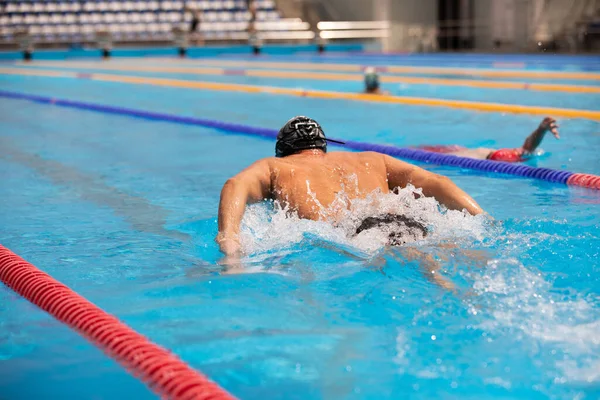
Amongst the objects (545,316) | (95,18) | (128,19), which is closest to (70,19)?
(95,18)

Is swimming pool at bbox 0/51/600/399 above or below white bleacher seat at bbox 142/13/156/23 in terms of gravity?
below

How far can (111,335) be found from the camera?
2.35 m

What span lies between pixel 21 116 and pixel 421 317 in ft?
24.6

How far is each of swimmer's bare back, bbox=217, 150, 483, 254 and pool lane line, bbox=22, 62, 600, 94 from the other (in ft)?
22.5

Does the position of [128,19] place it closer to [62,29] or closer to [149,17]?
[149,17]

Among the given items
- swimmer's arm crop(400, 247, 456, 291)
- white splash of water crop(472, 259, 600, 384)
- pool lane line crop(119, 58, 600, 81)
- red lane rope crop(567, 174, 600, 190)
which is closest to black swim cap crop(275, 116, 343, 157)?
swimmer's arm crop(400, 247, 456, 291)

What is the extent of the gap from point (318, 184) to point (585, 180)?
6.72ft

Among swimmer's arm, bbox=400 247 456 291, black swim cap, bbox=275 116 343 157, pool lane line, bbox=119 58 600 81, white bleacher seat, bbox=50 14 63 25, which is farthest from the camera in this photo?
white bleacher seat, bbox=50 14 63 25

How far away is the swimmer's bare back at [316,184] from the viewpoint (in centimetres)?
307

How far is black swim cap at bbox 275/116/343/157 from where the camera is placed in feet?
11.3

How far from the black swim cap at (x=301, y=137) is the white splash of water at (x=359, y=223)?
32cm

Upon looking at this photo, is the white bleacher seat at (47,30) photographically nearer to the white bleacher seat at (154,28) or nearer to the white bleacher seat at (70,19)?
the white bleacher seat at (70,19)

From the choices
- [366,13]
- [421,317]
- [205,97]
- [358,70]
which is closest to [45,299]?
[421,317]

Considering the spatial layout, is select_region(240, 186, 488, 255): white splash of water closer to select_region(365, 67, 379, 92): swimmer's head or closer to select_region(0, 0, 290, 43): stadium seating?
select_region(365, 67, 379, 92): swimmer's head
